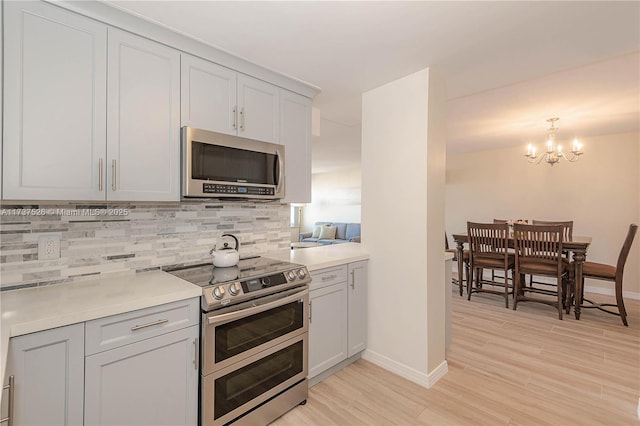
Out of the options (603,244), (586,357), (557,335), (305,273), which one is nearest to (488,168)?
(603,244)

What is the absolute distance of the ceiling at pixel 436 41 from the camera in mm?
1568

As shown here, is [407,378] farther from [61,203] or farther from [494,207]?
[494,207]

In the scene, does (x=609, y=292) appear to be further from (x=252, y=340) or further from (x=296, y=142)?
(x=252, y=340)

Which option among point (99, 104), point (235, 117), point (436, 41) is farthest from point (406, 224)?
point (99, 104)

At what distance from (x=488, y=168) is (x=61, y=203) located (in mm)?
5952

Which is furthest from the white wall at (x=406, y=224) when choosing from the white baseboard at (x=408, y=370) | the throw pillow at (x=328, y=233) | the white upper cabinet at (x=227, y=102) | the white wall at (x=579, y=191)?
the throw pillow at (x=328, y=233)

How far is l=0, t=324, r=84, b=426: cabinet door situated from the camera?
1.10 metres

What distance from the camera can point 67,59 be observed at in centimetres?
145

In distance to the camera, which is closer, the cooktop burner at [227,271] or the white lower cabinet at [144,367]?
the white lower cabinet at [144,367]

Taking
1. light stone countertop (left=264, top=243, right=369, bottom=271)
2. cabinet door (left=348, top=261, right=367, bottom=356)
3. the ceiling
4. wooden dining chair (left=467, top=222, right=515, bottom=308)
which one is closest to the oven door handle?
light stone countertop (left=264, top=243, right=369, bottom=271)

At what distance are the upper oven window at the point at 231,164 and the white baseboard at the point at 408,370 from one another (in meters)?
1.62

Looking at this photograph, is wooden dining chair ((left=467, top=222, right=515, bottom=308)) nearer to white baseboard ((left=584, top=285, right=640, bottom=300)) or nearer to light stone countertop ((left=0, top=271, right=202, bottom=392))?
white baseboard ((left=584, top=285, right=640, bottom=300))

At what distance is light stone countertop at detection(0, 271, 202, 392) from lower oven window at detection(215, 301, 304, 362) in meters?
0.28

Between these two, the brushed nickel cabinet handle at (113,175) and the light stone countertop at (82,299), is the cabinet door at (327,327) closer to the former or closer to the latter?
the light stone countertop at (82,299)
